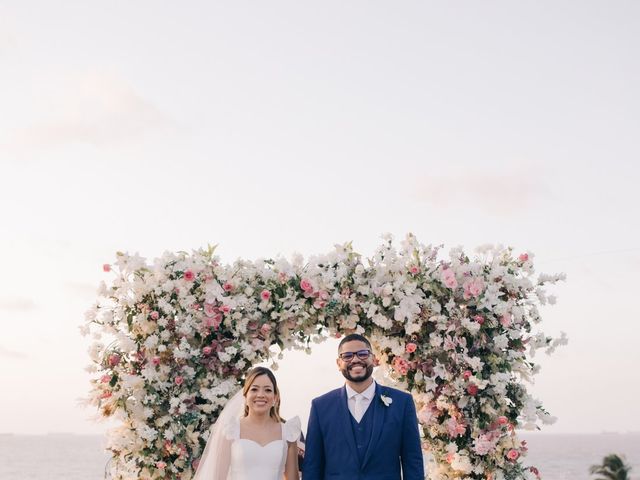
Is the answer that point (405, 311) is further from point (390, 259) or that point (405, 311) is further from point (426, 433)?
point (426, 433)

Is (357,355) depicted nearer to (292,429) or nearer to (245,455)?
(292,429)

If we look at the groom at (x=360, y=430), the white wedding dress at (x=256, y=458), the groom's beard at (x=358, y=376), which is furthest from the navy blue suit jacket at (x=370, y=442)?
the white wedding dress at (x=256, y=458)

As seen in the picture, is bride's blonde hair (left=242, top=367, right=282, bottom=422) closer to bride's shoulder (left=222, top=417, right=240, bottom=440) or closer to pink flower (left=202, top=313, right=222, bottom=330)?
bride's shoulder (left=222, top=417, right=240, bottom=440)

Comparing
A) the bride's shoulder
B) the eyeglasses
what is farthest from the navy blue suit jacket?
the bride's shoulder

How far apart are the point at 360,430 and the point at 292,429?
3.37 ft

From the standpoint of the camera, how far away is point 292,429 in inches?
264

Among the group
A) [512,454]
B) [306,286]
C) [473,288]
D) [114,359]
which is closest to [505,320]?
[473,288]

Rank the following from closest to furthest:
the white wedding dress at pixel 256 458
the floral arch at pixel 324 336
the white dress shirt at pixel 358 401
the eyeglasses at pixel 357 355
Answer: the eyeglasses at pixel 357 355, the white dress shirt at pixel 358 401, the white wedding dress at pixel 256 458, the floral arch at pixel 324 336

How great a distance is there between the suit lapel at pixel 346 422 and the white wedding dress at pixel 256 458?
0.89m

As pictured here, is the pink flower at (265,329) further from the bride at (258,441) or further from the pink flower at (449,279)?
the pink flower at (449,279)

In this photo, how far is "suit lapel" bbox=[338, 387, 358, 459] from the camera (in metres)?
5.79

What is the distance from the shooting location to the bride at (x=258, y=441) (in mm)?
6504

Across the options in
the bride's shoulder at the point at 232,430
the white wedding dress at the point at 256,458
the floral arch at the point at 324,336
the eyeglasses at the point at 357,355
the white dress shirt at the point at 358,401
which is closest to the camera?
the eyeglasses at the point at 357,355

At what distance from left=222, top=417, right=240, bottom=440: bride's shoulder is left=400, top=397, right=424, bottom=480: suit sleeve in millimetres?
1492
